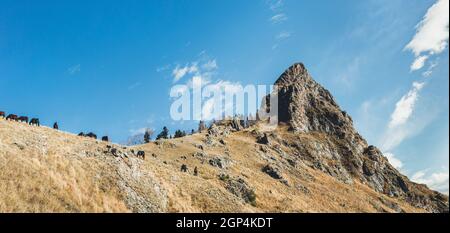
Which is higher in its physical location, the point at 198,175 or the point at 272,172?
the point at 272,172

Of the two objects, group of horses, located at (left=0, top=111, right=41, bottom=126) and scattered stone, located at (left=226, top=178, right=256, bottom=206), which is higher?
group of horses, located at (left=0, top=111, right=41, bottom=126)

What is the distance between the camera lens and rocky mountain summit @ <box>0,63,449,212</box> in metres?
30.8

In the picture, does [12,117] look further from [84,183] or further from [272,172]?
[272,172]

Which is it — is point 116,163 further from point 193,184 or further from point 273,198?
point 273,198

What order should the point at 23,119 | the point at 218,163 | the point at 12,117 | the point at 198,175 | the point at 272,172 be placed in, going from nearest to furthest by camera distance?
the point at 12,117 → the point at 23,119 → the point at 198,175 → the point at 218,163 → the point at 272,172

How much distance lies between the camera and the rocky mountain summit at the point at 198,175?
101ft

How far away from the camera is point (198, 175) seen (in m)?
73.5

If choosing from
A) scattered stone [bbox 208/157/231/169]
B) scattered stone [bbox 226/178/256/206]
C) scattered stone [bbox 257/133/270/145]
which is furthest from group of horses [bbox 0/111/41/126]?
scattered stone [bbox 257/133/270/145]

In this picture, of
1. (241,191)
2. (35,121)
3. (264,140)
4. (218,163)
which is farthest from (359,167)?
(35,121)

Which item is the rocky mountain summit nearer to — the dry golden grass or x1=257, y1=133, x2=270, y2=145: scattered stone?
the dry golden grass

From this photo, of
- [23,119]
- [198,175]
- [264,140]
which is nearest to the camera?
[23,119]

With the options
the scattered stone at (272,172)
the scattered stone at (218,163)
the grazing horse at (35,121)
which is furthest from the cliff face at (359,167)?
the grazing horse at (35,121)
